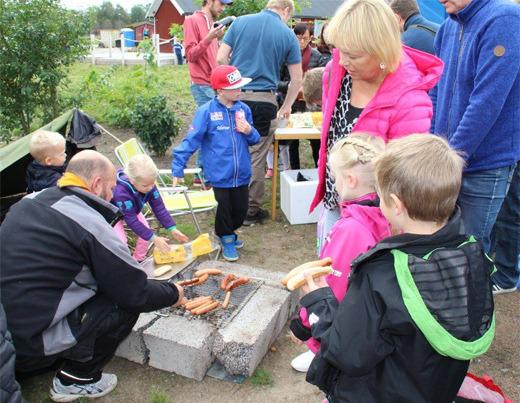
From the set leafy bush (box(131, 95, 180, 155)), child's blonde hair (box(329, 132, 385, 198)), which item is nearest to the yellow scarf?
child's blonde hair (box(329, 132, 385, 198))

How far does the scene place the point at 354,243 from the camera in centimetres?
196

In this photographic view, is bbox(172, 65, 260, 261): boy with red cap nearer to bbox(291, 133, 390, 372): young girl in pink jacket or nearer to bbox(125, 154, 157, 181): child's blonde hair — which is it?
bbox(125, 154, 157, 181): child's blonde hair

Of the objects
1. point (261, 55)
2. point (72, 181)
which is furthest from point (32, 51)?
point (72, 181)

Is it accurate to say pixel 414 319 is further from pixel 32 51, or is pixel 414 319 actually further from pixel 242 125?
pixel 32 51

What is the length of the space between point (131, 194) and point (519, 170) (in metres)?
2.94

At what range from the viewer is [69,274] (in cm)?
239

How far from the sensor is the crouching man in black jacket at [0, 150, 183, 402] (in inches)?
91.7

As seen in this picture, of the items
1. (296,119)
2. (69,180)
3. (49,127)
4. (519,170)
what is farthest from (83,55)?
(519,170)

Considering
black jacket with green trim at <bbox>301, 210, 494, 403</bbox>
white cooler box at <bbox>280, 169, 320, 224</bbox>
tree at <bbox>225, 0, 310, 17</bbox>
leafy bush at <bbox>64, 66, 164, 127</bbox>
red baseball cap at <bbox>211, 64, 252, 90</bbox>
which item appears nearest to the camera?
black jacket with green trim at <bbox>301, 210, 494, 403</bbox>

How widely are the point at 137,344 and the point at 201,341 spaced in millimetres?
459

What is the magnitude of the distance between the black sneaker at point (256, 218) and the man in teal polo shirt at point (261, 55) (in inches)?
17.6

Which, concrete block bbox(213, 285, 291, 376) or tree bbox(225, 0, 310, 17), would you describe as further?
tree bbox(225, 0, 310, 17)

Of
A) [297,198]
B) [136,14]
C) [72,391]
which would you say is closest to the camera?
[72,391]

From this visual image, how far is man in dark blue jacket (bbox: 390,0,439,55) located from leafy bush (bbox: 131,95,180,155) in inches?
157
